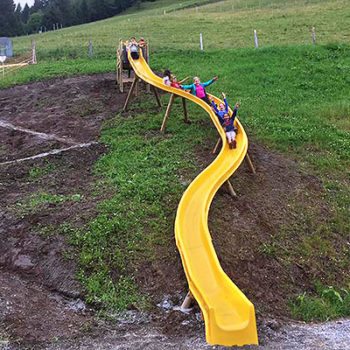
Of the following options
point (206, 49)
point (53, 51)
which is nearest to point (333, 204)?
point (206, 49)

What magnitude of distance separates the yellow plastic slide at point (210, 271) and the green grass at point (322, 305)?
4.33 ft

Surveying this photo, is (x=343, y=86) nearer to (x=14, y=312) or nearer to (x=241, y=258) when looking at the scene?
(x=241, y=258)

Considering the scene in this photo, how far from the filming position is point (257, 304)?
8.05 m

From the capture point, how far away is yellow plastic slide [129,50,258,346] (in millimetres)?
6820

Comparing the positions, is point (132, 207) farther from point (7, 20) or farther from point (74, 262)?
point (7, 20)

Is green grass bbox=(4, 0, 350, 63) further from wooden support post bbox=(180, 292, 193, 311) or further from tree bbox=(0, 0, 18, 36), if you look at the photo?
tree bbox=(0, 0, 18, 36)

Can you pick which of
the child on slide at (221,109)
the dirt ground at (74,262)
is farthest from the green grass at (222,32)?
the dirt ground at (74,262)

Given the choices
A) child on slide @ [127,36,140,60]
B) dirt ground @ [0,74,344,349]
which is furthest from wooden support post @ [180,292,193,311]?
child on slide @ [127,36,140,60]

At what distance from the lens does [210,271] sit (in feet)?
26.2

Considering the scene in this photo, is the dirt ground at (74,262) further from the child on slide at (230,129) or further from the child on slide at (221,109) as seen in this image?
the child on slide at (221,109)

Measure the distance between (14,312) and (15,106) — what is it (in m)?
13.4

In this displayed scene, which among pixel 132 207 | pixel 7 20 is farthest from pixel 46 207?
pixel 7 20

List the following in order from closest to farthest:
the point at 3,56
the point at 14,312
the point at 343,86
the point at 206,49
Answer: the point at 14,312
the point at 343,86
the point at 206,49
the point at 3,56

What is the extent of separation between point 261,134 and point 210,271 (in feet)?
25.1
